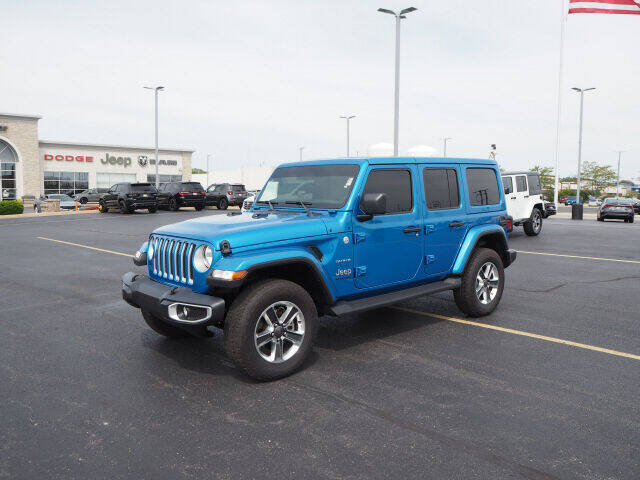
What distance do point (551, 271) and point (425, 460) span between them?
26.1 feet

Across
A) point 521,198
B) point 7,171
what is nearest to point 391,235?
point 521,198

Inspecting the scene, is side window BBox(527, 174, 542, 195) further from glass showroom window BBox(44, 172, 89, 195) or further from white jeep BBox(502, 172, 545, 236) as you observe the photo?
glass showroom window BBox(44, 172, 89, 195)

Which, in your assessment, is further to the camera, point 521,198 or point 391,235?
point 521,198

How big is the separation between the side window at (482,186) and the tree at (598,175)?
8591 cm

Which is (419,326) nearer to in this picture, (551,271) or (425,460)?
(425,460)

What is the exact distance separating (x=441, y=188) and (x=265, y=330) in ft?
9.19

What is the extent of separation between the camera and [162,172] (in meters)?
59.0

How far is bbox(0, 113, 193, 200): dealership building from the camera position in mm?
47375

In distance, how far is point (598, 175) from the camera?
3243 inches

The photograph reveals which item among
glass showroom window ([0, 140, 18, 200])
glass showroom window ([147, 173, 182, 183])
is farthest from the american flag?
glass showroom window ([147, 173, 182, 183])

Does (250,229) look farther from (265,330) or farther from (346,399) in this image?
(346,399)

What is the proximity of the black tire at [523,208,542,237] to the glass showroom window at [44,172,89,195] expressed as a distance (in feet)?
144

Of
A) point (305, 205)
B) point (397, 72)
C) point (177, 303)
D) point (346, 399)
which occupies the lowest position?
point (346, 399)

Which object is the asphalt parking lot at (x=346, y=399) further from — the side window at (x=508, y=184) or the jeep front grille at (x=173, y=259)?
the side window at (x=508, y=184)
